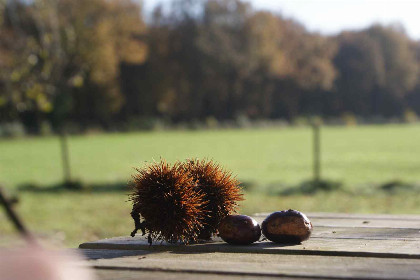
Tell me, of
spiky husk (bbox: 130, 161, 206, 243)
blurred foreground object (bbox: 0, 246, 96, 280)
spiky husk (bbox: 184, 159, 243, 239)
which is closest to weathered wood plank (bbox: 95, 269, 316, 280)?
blurred foreground object (bbox: 0, 246, 96, 280)

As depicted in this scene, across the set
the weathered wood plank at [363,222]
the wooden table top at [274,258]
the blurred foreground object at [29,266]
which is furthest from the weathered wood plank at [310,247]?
the blurred foreground object at [29,266]

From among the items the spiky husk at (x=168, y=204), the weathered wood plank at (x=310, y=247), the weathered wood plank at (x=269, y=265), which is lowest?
the weathered wood plank at (x=269, y=265)

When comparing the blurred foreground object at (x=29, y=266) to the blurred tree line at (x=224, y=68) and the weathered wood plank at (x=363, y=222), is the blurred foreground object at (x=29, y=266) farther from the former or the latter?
the blurred tree line at (x=224, y=68)

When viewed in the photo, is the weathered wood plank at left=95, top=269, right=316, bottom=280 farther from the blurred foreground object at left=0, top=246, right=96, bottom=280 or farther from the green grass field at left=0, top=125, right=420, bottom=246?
the green grass field at left=0, top=125, right=420, bottom=246

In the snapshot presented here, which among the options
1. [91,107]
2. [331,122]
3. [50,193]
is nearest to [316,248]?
[50,193]

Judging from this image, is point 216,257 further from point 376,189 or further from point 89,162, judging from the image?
point 89,162

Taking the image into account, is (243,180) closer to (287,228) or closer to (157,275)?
(287,228)

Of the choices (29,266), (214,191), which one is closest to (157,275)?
(29,266)
